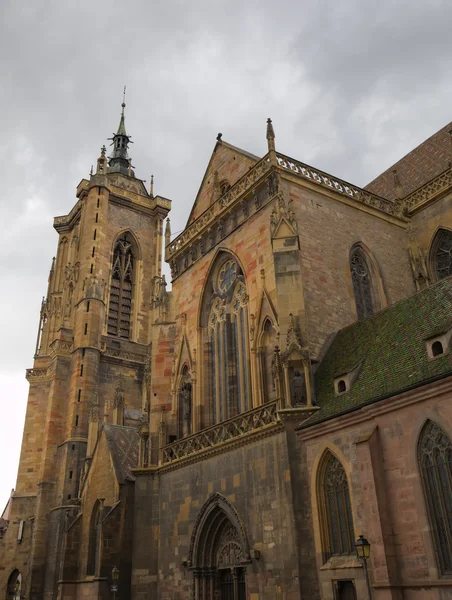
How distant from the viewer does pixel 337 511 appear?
45.0ft

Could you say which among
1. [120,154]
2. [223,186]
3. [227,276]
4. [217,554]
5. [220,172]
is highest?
[120,154]

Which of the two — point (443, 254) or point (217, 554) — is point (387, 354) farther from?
point (443, 254)

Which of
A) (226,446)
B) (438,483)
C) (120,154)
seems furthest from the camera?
(120,154)

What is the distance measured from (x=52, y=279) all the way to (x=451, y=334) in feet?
127

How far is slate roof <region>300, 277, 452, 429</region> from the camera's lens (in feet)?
43.7

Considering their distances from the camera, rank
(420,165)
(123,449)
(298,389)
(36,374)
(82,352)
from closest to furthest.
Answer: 1. (298,389)
2. (123,449)
3. (420,165)
4. (82,352)
5. (36,374)

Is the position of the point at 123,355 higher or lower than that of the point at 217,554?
higher

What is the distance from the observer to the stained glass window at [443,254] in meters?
21.6

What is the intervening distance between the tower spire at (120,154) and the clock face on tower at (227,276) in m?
34.4

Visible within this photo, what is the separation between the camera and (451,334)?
1317 centimetres

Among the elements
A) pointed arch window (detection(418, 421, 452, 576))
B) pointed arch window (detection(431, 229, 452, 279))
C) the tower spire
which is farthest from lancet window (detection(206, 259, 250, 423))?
the tower spire

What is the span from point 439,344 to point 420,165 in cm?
1429

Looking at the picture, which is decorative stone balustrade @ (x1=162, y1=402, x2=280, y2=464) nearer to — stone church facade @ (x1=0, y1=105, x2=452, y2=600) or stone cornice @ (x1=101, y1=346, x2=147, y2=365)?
stone church facade @ (x1=0, y1=105, x2=452, y2=600)

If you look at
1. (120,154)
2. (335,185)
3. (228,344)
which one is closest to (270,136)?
(335,185)
